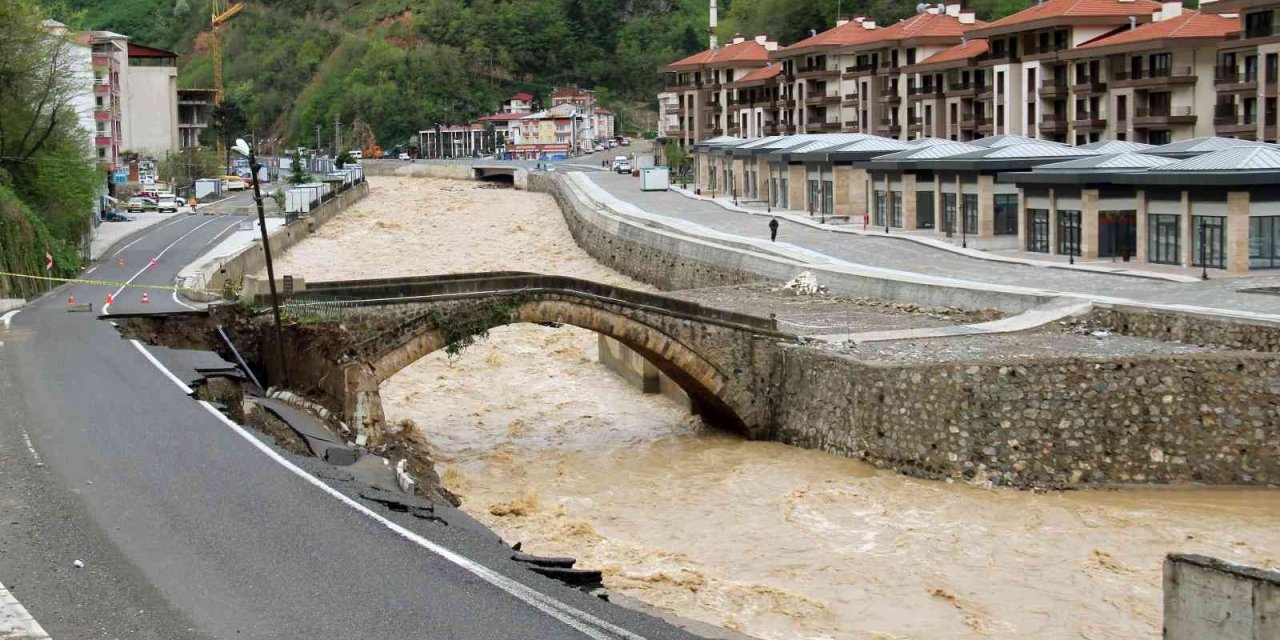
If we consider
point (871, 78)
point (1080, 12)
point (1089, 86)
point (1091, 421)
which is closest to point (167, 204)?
point (871, 78)

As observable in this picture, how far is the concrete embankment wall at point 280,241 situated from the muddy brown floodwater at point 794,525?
951 cm

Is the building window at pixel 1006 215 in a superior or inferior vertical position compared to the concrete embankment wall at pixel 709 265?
superior

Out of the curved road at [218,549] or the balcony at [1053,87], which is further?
the balcony at [1053,87]

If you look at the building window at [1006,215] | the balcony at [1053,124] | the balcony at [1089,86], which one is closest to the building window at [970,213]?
the building window at [1006,215]

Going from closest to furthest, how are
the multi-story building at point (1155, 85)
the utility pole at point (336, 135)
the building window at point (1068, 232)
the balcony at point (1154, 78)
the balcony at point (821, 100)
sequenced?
the building window at point (1068, 232)
the multi-story building at point (1155, 85)
the balcony at point (1154, 78)
the balcony at point (821, 100)
the utility pole at point (336, 135)

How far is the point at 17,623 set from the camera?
48.2ft

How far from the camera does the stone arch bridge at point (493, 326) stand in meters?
30.9

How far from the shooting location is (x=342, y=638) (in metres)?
14.5

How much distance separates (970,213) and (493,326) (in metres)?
25.0

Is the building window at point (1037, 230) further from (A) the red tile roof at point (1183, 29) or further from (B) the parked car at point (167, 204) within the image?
(B) the parked car at point (167, 204)

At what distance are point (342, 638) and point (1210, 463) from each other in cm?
1800

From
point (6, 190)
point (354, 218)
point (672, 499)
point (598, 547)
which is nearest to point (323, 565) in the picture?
point (598, 547)

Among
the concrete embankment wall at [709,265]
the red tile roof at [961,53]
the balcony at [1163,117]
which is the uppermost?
the red tile roof at [961,53]

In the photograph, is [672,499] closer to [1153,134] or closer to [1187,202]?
[1187,202]
